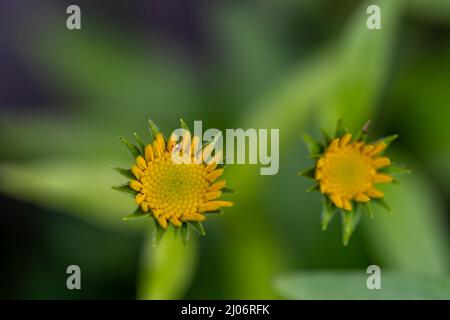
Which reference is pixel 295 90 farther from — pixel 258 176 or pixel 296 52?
pixel 296 52

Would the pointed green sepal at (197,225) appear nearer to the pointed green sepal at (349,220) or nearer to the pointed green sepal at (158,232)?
the pointed green sepal at (158,232)

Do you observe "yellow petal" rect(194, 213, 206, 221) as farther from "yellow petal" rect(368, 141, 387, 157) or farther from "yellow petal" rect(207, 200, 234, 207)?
"yellow petal" rect(368, 141, 387, 157)

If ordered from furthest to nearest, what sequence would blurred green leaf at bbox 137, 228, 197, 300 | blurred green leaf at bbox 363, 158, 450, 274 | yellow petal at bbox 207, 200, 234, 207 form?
blurred green leaf at bbox 363, 158, 450, 274, blurred green leaf at bbox 137, 228, 197, 300, yellow petal at bbox 207, 200, 234, 207

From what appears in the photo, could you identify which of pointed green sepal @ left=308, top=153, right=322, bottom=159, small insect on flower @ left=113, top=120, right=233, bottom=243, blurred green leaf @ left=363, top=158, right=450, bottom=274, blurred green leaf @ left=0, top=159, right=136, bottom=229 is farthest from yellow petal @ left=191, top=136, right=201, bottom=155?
blurred green leaf @ left=363, top=158, right=450, bottom=274

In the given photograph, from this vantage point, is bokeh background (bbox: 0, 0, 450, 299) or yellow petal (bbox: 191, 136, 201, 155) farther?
bokeh background (bbox: 0, 0, 450, 299)

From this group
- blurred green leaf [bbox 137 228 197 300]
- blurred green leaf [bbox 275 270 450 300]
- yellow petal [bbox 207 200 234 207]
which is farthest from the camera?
blurred green leaf [bbox 137 228 197 300]

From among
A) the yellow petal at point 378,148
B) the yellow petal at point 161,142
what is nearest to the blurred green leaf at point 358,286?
the yellow petal at point 378,148

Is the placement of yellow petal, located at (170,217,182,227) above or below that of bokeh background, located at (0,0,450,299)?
below

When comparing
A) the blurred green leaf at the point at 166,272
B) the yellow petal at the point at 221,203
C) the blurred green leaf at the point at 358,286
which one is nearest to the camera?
the yellow petal at the point at 221,203
